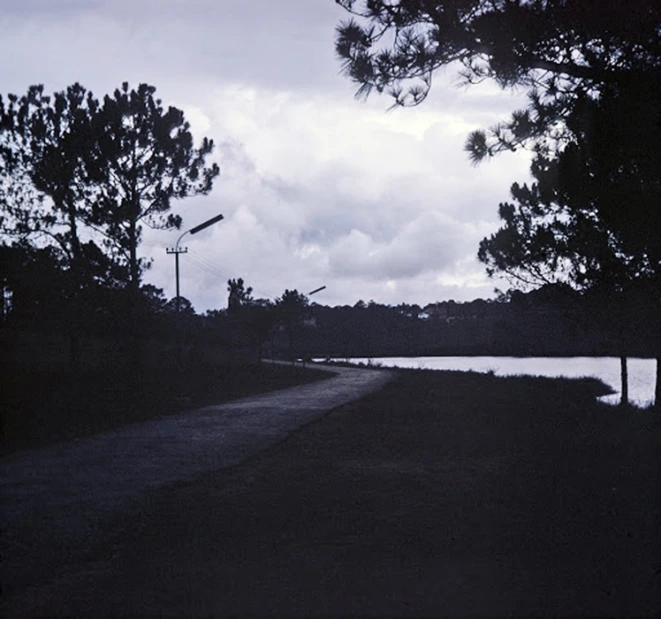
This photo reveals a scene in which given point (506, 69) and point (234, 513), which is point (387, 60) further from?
point (234, 513)

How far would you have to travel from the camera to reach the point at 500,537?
675cm

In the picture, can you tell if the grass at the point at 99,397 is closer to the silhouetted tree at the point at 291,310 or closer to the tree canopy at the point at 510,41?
the tree canopy at the point at 510,41

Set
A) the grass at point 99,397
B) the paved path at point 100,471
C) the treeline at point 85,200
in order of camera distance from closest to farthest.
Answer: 1. the paved path at point 100,471
2. the grass at point 99,397
3. the treeline at point 85,200

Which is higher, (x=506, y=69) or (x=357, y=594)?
(x=506, y=69)

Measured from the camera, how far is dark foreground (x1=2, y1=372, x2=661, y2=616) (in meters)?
5.04

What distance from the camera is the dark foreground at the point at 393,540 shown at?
199 inches

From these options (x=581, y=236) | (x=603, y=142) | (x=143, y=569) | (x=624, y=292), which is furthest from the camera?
(x=581, y=236)

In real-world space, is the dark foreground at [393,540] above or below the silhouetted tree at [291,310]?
below

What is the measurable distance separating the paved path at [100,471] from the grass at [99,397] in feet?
3.26

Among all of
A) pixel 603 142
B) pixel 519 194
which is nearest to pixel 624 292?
pixel 519 194

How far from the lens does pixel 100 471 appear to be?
10719mm

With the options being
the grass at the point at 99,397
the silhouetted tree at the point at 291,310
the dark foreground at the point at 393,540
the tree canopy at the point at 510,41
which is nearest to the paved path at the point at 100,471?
the dark foreground at the point at 393,540

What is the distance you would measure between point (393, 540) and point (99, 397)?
64.3 ft

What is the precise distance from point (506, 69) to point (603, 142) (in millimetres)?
1894
